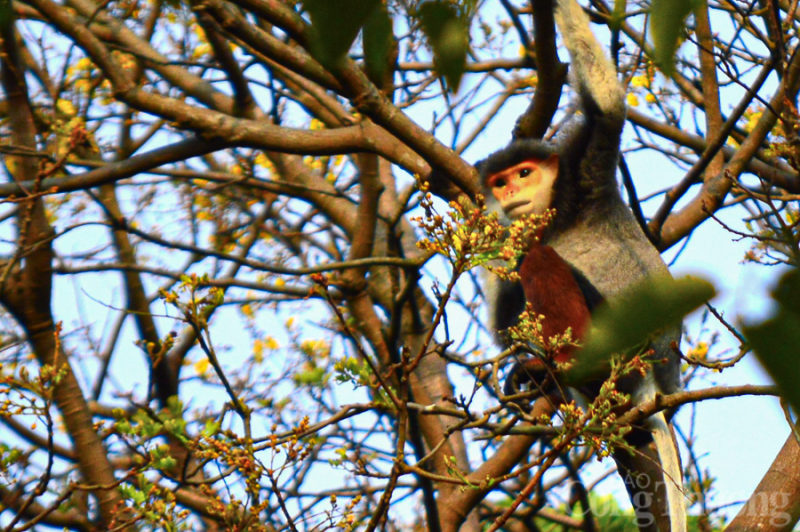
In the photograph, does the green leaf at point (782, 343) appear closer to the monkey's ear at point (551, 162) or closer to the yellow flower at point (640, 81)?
the monkey's ear at point (551, 162)

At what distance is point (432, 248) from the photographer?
1950 mm

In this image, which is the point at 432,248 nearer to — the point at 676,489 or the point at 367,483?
the point at 676,489

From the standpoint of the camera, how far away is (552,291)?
3660 mm

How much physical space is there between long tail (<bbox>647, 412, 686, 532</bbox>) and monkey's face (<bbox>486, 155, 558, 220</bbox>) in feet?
4.40

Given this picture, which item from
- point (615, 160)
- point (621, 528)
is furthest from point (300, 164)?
point (621, 528)

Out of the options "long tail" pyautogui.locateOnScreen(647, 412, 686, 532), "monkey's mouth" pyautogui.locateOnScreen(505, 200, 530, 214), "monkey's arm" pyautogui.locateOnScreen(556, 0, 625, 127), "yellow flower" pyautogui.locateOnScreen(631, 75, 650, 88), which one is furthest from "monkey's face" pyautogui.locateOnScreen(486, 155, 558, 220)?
"yellow flower" pyautogui.locateOnScreen(631, 75, 650, 88)

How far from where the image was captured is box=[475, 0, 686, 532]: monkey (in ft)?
11.5

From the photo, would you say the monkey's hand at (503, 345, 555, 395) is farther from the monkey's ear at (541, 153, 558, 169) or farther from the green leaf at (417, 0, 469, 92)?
the green leaf at (417, 0, 469, 92)

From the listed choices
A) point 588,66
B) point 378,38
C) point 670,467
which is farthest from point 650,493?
point 378,38

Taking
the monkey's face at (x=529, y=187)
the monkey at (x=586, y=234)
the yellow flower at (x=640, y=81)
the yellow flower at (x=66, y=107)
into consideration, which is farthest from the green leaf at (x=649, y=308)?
the yellow flower at (x=66, y=107)

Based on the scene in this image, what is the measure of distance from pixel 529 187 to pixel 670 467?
166cm

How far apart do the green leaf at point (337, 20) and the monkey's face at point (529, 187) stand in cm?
375

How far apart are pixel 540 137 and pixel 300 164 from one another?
7.21ft

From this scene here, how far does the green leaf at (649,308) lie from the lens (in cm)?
54
